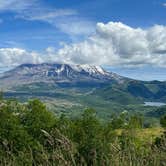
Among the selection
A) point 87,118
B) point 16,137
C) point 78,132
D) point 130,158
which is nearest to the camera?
point 130,158

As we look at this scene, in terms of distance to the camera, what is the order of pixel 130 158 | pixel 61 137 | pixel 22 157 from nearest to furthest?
pixel 61 137
pixel 130 158
pixel 22 157

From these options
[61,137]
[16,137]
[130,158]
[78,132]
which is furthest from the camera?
[78,132]

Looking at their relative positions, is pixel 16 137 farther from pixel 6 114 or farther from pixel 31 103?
pixel 31 103

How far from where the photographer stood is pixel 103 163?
7461 millimetres

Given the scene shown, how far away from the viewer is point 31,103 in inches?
3120

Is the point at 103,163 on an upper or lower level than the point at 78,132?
upper

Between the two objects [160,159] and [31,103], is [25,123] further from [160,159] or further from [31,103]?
[160,159]

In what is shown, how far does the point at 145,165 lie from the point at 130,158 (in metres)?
0.32

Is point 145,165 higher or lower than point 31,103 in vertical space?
higher

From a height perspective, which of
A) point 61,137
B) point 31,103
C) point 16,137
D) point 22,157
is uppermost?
point 61,137

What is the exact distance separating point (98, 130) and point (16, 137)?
17453mm

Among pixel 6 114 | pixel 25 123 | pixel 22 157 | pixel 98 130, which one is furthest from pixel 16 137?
pixel 22 157

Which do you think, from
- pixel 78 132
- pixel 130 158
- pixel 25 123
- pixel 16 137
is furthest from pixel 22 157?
pixel 25 123

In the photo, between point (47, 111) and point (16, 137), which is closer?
point (16, 137)
